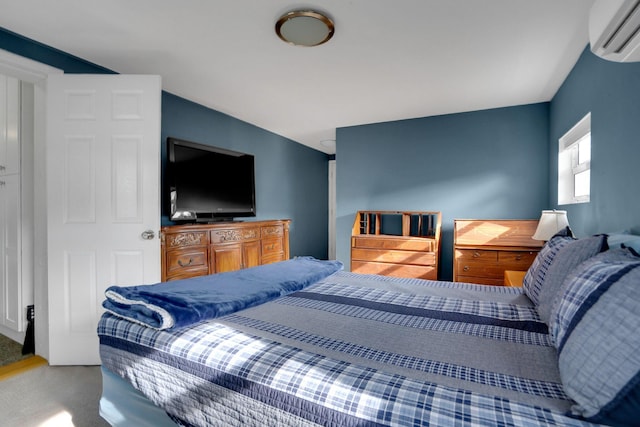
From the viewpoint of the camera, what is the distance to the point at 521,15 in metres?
1.88

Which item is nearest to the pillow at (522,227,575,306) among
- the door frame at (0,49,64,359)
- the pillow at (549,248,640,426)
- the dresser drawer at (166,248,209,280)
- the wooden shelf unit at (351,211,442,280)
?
the pillow at (549,248,640,426)

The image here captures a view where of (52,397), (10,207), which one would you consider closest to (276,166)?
(10,207)

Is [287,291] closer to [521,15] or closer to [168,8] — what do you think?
[168,8]

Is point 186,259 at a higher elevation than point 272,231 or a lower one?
lower

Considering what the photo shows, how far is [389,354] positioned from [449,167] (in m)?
3.37

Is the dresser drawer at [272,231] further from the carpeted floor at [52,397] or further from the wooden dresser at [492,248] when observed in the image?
the wooden dresser at [492,248]

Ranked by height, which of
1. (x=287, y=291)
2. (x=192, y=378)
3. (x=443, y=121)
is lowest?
(x=192, y=378)

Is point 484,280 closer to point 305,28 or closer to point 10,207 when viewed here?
point 305,28

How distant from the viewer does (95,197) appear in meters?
2.28

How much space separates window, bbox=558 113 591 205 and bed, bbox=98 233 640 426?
53.5 inches

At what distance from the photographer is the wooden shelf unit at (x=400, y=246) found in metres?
3.48

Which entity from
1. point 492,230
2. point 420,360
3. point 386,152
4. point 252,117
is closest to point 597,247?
point 420,360

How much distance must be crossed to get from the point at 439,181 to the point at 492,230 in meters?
0.93

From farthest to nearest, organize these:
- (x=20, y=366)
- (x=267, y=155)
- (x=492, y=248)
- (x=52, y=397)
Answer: (x=267, y=155) < (x=492, y=248) < (x=20, y=366) < (x=52, y=397)
